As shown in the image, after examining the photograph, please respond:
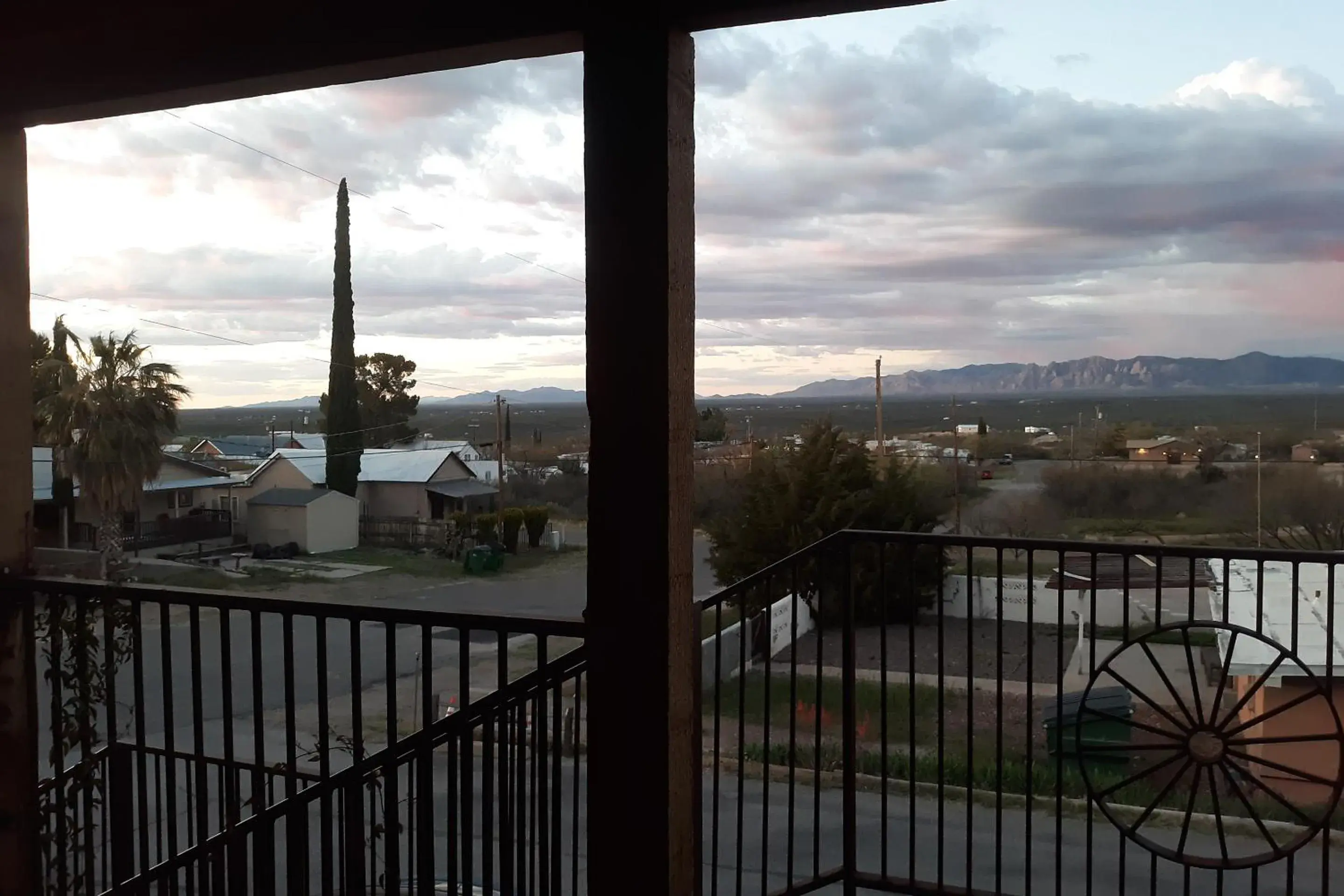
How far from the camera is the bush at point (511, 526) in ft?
27.1

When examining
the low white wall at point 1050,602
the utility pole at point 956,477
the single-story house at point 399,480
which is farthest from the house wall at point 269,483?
the utility pole at point 956,477

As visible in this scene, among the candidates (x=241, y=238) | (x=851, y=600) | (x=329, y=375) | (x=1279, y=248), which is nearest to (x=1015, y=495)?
(x=1279, y=248)

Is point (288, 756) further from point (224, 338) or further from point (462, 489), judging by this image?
point (462, 489)

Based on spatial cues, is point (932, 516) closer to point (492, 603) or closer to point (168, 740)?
point (492, 603)

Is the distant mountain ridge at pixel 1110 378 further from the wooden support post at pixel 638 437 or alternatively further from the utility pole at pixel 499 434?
the wooden support post at pixel 638 437

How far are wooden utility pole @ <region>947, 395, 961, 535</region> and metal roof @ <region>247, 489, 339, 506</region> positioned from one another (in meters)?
8.68

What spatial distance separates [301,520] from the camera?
25.8 ft

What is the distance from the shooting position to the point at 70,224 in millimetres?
3305

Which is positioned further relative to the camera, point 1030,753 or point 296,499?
point 296,499

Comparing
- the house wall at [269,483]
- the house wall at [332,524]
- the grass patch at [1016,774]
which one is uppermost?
the house wall at [269,483]

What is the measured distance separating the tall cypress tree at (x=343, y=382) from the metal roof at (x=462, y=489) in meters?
0.71

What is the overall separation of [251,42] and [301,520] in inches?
256

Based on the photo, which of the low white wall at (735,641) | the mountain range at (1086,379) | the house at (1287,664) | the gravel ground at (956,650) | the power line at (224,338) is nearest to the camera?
the house at (1287,664)

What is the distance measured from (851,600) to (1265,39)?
4.70 meters
